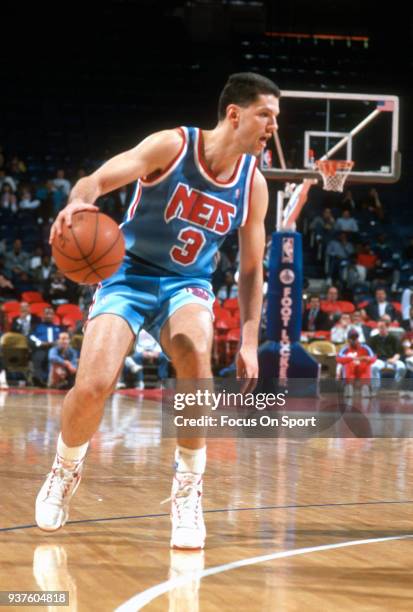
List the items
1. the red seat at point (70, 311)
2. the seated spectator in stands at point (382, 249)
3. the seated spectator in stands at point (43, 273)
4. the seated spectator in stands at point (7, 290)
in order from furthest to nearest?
the seated spectator in stands at point (382, 249) → the seated spectator in stands at point (43, 273) → the seated spectator in stands at point (7, 290) → the red seat at point (70, 311)

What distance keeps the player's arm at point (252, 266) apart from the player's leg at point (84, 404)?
592mm

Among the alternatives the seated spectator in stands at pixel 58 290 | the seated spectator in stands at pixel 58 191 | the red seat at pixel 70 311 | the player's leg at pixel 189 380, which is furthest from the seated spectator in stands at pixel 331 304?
the player's leg at pixel 189 380

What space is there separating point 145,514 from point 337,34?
864 inches

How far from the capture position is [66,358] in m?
14.6

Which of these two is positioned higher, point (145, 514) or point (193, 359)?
point (193, 359)

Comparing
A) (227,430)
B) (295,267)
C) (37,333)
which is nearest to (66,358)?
(37,333)

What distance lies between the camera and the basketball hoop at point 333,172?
13562mm

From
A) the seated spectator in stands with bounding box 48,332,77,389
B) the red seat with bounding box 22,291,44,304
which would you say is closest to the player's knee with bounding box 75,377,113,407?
the seated spectator in stands with bounding box 48,332,77,389

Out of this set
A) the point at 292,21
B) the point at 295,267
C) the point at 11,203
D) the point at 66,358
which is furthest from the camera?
the point at 292,21

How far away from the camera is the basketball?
3688mm

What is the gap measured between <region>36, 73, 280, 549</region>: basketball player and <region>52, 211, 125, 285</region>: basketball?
271 millimetres

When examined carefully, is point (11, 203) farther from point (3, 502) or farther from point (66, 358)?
point (3, 502)

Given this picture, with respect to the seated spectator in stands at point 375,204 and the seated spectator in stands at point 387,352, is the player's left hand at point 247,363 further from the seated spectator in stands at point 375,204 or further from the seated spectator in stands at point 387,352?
the seated spectator in stands at point 375,204

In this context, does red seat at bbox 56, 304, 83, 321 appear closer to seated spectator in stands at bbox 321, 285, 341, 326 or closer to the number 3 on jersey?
seated spectator in stands at bbox 321, 285, 341, 326
